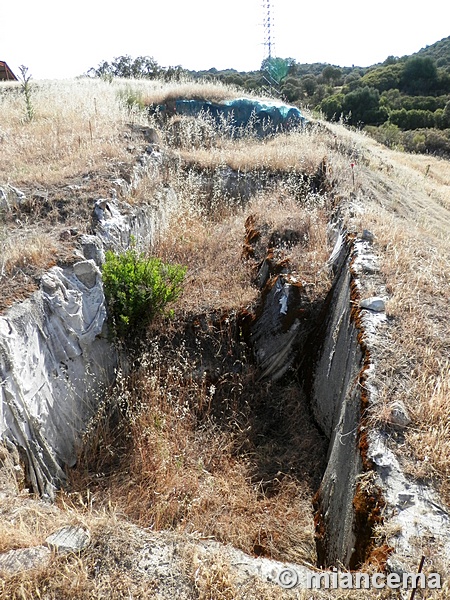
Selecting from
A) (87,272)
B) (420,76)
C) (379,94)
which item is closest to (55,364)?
(87,272)

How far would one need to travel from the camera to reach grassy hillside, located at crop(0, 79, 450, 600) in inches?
91.9

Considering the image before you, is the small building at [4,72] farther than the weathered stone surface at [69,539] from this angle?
Yes

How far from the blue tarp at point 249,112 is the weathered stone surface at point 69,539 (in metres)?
10.5

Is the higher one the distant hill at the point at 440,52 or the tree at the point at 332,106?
the distant hill at the point at 440,52

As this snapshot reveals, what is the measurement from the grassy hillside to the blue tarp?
14.1 ft

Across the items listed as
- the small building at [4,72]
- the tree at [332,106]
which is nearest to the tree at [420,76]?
the tree at [332,106]

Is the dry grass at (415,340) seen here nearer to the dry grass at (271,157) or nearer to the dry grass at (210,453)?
the dry grass at (210,453)

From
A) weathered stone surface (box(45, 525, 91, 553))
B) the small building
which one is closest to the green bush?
weathered stone surface (box(45, 525, 91, 553))

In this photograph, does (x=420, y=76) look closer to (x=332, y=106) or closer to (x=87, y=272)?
(x=332, y=106)

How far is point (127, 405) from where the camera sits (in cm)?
411

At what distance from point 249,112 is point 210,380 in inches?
390

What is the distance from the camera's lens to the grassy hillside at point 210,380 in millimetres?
2334

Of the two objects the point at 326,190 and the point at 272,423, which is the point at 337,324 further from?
the point at 326,190

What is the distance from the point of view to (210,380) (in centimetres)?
447
